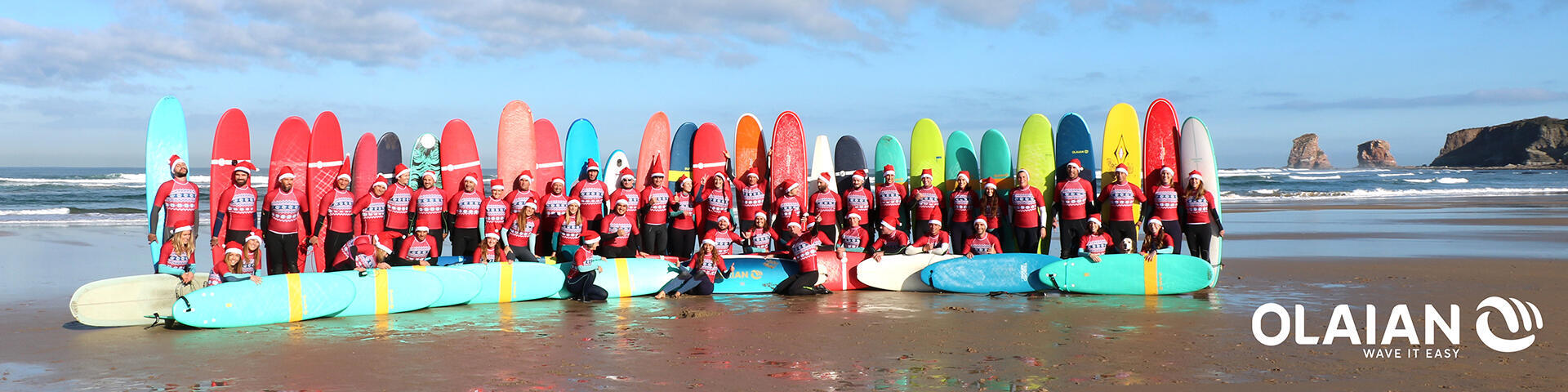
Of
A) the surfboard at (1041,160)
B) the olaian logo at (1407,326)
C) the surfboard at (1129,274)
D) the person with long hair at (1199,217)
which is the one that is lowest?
the olaian logo at (1407,326)

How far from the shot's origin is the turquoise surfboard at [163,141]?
775 cm

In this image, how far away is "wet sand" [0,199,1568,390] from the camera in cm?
456

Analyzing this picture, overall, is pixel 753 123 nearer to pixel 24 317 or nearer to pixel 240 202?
pixel 240 202

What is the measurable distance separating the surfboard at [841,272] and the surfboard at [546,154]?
264 cm

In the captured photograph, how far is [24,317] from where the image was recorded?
6.54 meters

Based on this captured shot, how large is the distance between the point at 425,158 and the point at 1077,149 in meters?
5.58

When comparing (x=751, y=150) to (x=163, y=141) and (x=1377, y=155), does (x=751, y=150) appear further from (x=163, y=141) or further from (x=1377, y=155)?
(x=1377, y=155)

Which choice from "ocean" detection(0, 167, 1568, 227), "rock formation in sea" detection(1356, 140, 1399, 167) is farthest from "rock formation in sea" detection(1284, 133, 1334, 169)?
"ocean" detection(0, 167, 1568, 227)

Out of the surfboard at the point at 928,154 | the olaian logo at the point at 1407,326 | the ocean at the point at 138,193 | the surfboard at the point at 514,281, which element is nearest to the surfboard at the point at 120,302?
the surfboard at the point at 514,281

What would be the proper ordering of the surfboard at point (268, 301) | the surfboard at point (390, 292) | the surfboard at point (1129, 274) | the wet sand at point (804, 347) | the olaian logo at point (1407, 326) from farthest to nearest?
1. the surfboard at point (1129, 274)
2. the surfboard at point (390, 292)
3. the surfboard at point (268, 301)
4. the olaian logo at point (1407, 326)
5. the wet sand at point (804, 347)

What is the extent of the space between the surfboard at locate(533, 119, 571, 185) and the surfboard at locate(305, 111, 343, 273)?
1618 millimetres

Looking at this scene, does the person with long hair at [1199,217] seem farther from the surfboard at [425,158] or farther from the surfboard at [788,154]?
the surfboard at [425,158]

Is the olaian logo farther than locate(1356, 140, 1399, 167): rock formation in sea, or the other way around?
locate(1356, 140, 1399, 167): rock formation in sea

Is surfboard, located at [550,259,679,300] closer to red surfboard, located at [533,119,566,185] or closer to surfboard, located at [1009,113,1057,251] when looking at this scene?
red surfboard, located at [533,119,566,185]
